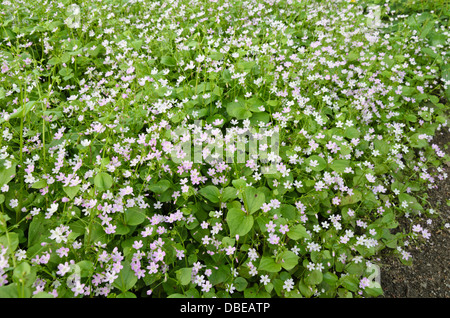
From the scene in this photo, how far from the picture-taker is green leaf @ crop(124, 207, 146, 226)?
2.11 meters

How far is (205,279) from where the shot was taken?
217cm

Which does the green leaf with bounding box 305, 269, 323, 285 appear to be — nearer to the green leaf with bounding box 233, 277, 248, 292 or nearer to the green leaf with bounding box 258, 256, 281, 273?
the green leaf with bounding box 258, 256, 281, 273

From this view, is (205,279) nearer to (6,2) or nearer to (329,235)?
(329,235)

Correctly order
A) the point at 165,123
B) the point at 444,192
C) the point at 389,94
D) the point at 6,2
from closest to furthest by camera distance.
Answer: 1. the point at 165,123
2. the point at 444,192
3. the point at 389,94
4. the point at 6,2

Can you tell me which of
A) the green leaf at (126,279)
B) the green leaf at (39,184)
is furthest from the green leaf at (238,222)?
the green leaf at (39,184)

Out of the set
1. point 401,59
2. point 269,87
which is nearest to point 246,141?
point 269,87

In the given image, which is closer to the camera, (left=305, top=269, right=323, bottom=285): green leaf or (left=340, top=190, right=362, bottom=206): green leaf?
(left=305, top=269, right=323, bottom=285): green leaf

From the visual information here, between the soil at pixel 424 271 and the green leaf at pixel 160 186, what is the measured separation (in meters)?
1.84

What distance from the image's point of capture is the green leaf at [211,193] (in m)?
2.29

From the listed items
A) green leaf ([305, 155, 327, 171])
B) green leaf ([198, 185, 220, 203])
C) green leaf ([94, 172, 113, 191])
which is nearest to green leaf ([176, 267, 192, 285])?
green leaf ([198, 185, 220, 203])

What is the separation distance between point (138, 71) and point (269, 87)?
1.28m

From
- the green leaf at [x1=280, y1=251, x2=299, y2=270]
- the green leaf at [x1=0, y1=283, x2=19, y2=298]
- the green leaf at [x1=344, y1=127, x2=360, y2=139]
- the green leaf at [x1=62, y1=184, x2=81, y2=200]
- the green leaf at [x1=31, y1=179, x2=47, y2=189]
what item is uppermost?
the green leaf at [x1=0, y1=283, x2=19, y2=298]

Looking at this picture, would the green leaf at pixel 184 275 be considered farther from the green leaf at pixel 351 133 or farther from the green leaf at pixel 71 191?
the green leaf at pixel 351 133
